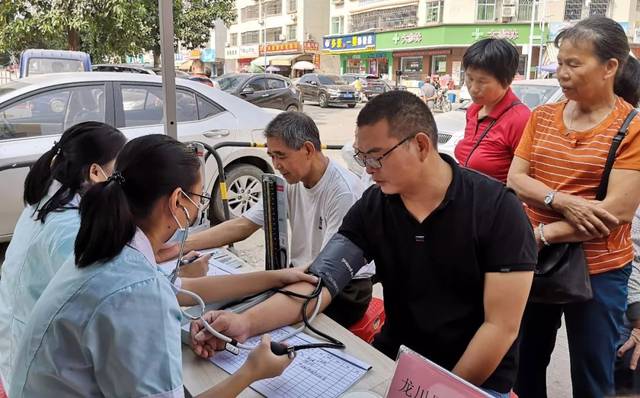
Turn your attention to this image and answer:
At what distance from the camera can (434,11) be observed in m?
29.2

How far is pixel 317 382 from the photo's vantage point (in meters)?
1.37

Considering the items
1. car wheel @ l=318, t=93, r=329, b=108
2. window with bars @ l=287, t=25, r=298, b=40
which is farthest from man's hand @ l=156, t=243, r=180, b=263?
window with bars @ l=287, t=25, r=298, b=40

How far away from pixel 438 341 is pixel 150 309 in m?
0.84

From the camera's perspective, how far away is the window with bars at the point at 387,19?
30641 mm

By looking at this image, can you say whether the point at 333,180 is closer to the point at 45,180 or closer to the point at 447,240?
the point at 447,240

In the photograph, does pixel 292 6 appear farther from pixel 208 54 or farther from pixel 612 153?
pixel 612 153

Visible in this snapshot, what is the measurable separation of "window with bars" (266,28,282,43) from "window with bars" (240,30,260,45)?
5.16 feet

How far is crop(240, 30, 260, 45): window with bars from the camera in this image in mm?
44312

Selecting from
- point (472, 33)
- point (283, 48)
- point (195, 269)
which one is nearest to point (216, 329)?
point (195, 269)

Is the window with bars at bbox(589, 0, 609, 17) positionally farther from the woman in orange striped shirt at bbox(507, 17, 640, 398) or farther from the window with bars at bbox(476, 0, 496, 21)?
the woman in orange striped shirt at bbox(507, 17, 640, 398)

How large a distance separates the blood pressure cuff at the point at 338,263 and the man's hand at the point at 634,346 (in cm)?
97

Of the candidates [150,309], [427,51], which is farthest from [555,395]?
[427,51]

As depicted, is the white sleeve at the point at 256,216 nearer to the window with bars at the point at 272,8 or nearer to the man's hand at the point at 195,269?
the man's hand at the point at 195,269

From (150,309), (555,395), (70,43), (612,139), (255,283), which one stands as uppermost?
(70,43)
